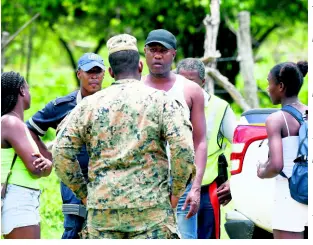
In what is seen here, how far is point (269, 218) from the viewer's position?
5422 millimetres

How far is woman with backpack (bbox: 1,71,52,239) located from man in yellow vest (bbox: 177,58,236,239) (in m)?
1.33

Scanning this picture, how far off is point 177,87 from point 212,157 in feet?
2.58

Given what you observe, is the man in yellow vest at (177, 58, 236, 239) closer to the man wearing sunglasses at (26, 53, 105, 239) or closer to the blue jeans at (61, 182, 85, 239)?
the man wearing sunglasses at (26, 53, 105, 239)

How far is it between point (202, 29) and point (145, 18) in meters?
1.63

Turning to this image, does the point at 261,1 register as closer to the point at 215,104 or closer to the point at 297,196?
the point at 215,104

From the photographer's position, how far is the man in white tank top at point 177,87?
5.39 m

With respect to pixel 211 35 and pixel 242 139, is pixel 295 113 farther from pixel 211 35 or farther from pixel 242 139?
pixel 211 35

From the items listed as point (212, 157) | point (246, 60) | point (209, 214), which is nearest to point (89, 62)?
point (212, 157)

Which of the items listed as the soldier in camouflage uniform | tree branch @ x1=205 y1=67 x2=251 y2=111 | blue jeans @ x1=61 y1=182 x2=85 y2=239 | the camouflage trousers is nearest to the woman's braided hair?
blue jeans @ x1=61 y1=182 x2=85 y2=239

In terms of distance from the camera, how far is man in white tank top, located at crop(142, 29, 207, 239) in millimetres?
5395

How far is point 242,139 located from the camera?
561cm

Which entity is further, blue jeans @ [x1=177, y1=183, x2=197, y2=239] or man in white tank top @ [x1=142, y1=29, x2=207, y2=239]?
blue jeans @ [x1=177, y1=183, x2=197, y2=239]

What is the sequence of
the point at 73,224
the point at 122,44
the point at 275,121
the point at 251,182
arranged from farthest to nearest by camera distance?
the point at 73,224, the point at 251,182, the point at 275,121, the point at 122,44

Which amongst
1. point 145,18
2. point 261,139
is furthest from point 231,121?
point 145,18
